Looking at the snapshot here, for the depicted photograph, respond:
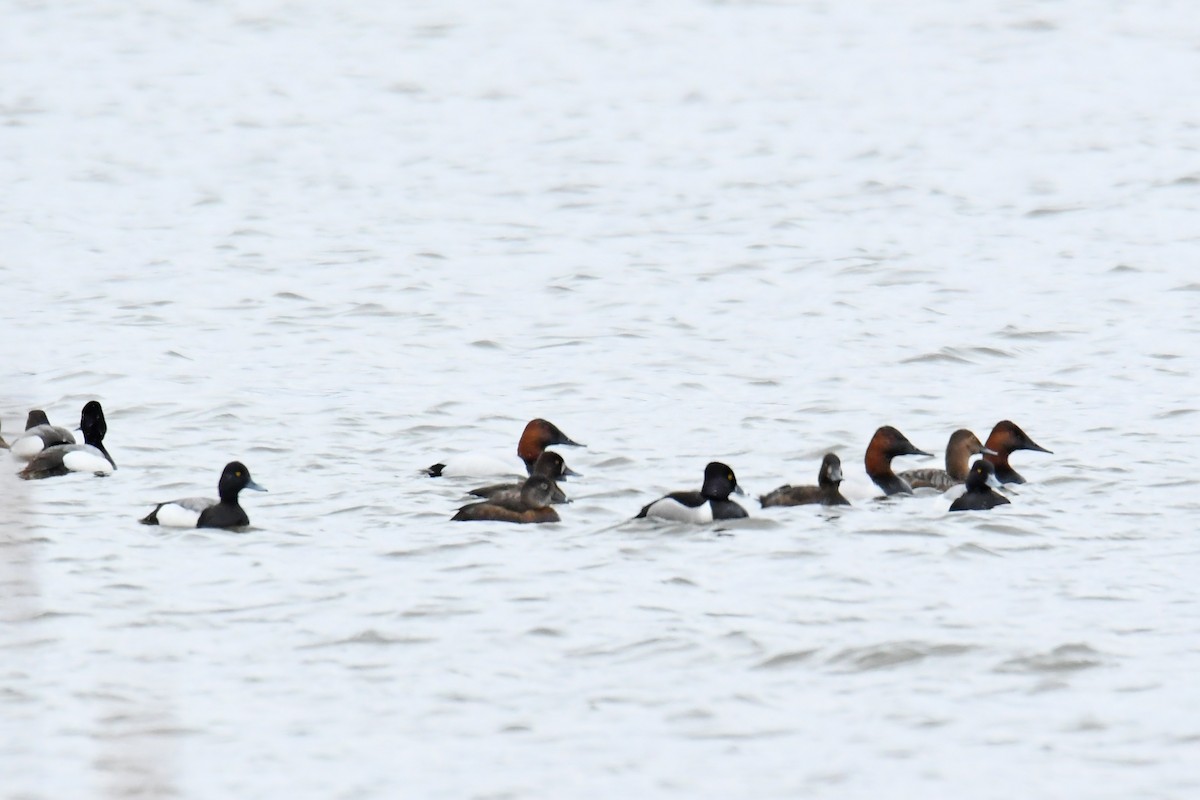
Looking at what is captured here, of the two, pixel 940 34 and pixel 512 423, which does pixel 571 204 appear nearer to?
pixel 512 423

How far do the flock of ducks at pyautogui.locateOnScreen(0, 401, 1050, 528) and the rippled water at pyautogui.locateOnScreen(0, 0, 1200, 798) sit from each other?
19cm

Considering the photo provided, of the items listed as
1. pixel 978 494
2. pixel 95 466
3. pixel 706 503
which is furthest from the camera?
pixel 95 466

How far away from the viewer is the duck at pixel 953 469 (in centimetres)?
1405

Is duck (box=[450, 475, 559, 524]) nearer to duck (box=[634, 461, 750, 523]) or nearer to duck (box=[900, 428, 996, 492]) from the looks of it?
duck (box=[634, 461, 750, 523])

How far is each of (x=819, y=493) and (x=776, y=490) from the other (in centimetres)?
33

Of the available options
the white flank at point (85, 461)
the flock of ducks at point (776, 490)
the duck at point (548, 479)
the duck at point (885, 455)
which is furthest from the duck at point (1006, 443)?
the white flank at point (85, 461)

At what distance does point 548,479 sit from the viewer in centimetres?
→ 1305

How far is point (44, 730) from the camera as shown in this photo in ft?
29.1

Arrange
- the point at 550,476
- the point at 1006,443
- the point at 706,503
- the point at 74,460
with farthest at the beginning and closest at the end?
1. the point at 1006,443
2. the point at 74,460
3. the point at 550,476
4. the point at 706,503

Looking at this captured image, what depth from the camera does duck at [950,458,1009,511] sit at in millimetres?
12852

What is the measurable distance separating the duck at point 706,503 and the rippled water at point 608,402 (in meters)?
0.17

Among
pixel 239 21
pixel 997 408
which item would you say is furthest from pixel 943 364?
pixel 239 21

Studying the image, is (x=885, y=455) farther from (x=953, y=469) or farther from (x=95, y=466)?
(x=95, y=466)

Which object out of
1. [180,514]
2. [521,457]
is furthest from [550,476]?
[180,514]
